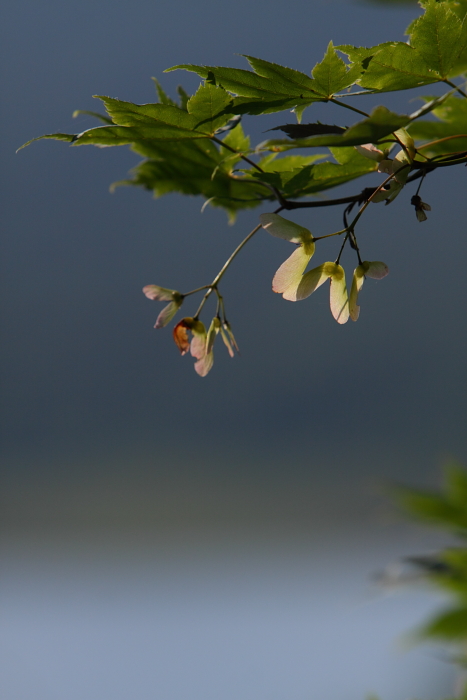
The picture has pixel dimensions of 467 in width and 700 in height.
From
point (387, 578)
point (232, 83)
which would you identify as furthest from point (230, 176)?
point (387, 578)

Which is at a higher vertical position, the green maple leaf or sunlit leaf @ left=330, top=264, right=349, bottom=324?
the green maple leaf

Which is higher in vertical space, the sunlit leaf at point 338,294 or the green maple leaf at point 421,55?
the green maple leaf at point 421,55

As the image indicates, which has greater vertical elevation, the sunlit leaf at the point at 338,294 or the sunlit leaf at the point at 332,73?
the sunlit leaf at the point at 332,73

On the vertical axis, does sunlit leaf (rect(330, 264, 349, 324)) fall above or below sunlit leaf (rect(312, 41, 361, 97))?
below

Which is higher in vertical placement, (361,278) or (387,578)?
(361,278)

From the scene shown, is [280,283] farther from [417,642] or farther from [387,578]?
[417,642]

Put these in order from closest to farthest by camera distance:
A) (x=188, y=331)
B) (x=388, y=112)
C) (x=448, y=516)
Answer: (x=388, y=112) < (x=188, y=331) < (x=448, y=516)

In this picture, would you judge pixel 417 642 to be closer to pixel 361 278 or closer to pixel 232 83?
pixel 361 278

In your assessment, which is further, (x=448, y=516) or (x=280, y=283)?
(x=448, y=516)

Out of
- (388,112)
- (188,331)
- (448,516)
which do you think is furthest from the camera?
(448,516)

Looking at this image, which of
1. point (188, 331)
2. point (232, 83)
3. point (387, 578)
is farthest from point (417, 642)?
point (232, 83)

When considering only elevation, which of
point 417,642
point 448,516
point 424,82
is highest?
point 424,82
